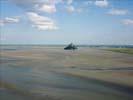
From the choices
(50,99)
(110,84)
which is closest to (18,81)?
(50,99)

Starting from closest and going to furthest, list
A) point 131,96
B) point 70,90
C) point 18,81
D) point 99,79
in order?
point 131,96 → point 70,90 → point 18,81 → point 99,79

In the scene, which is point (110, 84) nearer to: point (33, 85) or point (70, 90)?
point (70, 90)

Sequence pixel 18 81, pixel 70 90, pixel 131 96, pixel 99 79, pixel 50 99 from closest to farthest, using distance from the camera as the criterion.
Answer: pixel 50 99 < pixel 131 96 < pixel 70 90 < pixel 18 81 < pixel 99 79

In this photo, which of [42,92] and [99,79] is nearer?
[42,92]

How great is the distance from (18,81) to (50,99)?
4244mm

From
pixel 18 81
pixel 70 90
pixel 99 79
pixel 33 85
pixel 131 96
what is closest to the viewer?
pixel 131 96

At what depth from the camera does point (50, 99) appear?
31.1 feet

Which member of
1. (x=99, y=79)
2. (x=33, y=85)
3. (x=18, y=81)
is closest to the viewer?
(x=33, y=85)

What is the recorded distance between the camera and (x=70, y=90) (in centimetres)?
1107

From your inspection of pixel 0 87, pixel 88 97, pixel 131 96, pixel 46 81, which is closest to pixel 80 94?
pixel 88 97

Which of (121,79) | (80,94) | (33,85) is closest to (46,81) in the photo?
(33,85)

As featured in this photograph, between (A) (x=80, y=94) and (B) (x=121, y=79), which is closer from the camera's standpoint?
(A) (x=80, y=94)

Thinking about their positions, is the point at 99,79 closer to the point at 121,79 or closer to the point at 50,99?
the point at 121,79

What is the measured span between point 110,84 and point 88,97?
3.22 metres
